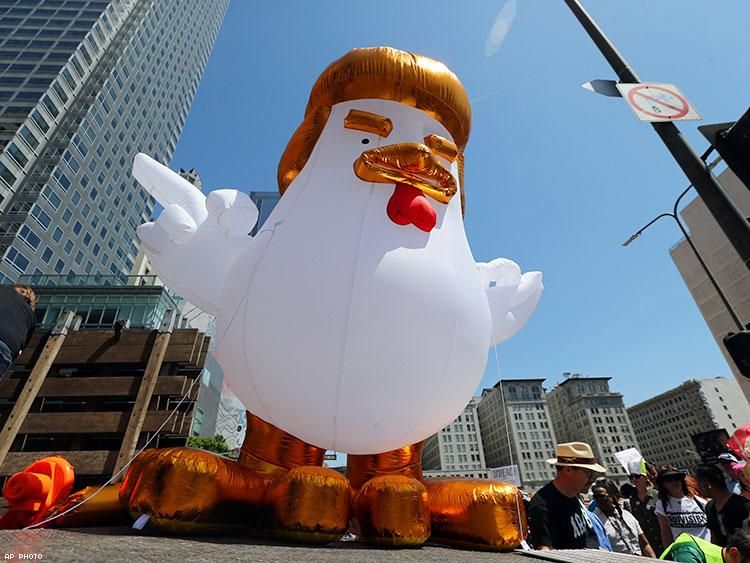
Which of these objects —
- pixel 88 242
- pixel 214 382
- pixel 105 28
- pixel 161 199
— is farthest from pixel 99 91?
pixel 161 199

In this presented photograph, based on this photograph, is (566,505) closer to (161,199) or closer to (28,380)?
(161,199)

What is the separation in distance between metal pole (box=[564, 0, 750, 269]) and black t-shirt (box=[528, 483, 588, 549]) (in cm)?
203

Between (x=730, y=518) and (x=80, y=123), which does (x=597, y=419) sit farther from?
(x=80, y=123)

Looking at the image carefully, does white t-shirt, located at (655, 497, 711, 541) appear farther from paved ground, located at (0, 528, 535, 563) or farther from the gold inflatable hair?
the gold inflatable hair

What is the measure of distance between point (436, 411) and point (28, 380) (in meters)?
17.5

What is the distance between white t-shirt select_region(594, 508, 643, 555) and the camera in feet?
12.1

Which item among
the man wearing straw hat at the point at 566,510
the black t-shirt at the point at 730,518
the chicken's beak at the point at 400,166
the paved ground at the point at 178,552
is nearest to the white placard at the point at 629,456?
the black t-shirt at the point at 730,518

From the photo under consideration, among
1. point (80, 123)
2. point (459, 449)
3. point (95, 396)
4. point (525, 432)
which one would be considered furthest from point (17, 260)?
point (525, 432)

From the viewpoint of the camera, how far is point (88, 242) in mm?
39562

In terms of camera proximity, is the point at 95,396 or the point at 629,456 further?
the point at 95,396

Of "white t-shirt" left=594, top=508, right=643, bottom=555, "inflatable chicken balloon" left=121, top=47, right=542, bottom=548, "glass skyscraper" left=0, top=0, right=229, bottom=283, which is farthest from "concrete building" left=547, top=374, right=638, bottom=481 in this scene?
"inflatable chicken balloon" left=121, top=47, right=542, bottom=548

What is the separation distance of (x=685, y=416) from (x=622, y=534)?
323 feet

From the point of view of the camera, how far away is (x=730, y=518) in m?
2.92

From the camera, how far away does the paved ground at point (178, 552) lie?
129 centimetres
